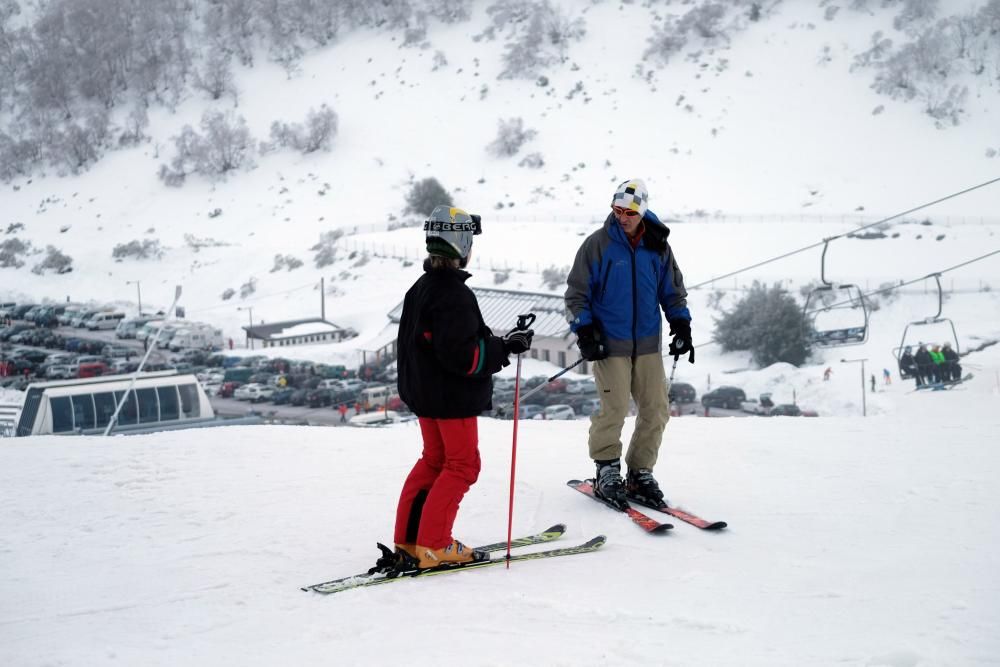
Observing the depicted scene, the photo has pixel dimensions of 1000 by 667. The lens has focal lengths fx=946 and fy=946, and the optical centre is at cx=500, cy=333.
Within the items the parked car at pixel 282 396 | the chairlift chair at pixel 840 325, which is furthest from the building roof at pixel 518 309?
the chairlift chair at pixel 840 325

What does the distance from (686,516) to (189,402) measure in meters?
12.8

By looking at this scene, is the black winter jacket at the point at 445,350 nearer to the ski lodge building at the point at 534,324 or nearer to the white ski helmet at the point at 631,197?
the white ski helmet at the point at 631,197

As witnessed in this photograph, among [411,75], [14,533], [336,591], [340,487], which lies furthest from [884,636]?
[411,75]

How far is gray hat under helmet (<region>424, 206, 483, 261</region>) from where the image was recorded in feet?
11.3

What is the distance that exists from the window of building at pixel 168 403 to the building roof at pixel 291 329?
40.5 feet

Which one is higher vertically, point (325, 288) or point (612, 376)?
point (325, 288)

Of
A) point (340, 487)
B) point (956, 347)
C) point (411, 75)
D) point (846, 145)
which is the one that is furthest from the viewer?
point (411, 75)

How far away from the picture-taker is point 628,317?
174 inches

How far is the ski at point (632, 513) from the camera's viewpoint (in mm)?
4105

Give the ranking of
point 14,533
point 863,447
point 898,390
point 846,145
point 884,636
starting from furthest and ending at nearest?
point 846,145 → point 898,390 → point 863,447 → point 14,533 → point 884,636

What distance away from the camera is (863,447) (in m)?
5.96

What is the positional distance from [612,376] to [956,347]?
18548mm

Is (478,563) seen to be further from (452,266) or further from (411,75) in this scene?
Answer: (411,75)

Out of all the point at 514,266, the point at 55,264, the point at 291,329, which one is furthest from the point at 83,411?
the point at 55,264
